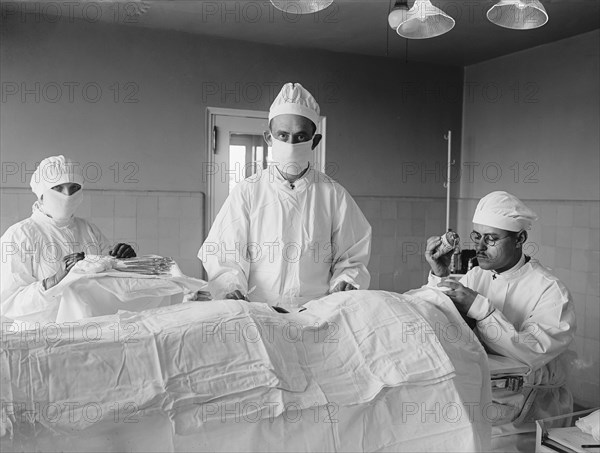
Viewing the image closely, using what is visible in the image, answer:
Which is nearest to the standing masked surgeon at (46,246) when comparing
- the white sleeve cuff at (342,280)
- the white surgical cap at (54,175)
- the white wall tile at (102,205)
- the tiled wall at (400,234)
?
the white surgical cap at (54,175)

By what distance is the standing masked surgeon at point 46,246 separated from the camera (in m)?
2.51

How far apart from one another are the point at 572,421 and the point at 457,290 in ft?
1.78

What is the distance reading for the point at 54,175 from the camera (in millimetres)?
2891

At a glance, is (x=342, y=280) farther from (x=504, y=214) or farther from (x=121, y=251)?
(x=121, y=251)

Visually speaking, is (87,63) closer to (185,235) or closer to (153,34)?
(153,34)

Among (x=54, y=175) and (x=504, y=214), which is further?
(x=54, y=175)

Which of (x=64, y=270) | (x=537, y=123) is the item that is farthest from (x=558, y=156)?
(x=64, y=270)

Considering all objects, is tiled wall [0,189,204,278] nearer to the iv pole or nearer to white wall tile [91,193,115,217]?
white wall tile [91,193,115,217]

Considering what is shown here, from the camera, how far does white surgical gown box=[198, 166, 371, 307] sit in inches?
104

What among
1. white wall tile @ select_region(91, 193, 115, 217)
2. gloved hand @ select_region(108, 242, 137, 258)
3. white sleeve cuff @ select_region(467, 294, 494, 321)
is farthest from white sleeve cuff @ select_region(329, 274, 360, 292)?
white wall tile @ select_region(91, 193, 115, 217)

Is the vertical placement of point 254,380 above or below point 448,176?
below

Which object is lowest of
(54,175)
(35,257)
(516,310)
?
(516,310)

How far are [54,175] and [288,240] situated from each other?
49.6 inches

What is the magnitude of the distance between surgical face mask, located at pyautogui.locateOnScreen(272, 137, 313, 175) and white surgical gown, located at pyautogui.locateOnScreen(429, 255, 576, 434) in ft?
2.94
